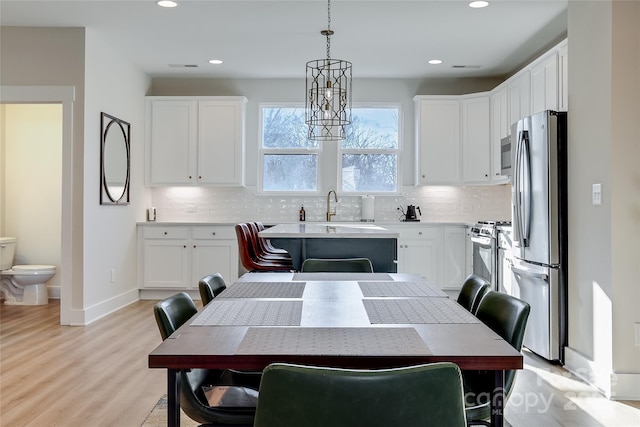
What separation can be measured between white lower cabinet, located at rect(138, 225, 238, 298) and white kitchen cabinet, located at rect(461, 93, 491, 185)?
294 centimetres

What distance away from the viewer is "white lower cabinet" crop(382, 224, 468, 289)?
6066mm

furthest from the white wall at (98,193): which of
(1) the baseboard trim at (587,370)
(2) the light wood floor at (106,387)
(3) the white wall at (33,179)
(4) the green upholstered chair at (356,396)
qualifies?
(4) the green upholstered chair at (356,396)

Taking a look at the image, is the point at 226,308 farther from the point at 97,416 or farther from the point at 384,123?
the point at 384,123

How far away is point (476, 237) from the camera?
18.1 feet

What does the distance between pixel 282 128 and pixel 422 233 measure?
7.33ft

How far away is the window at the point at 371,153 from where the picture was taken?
6680 millimetres

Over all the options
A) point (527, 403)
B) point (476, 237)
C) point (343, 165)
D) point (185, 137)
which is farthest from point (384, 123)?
point (527, 403)

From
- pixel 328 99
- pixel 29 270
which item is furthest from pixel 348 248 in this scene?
pixel 29 270

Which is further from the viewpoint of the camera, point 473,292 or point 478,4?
point 478,4

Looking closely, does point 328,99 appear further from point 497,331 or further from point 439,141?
point 439,141

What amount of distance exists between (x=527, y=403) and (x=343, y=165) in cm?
428

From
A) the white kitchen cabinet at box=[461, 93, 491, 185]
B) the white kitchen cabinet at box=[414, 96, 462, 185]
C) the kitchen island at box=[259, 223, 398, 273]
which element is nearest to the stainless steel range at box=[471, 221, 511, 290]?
the white kitchen cabinet at box=[461, 93, 491, 185]

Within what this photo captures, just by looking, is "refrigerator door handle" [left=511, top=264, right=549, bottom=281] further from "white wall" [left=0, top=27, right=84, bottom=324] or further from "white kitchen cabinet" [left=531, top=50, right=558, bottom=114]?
"white wall" [left=0, top=27, right=84, bottom=324]

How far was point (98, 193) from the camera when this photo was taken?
504 centimetres
